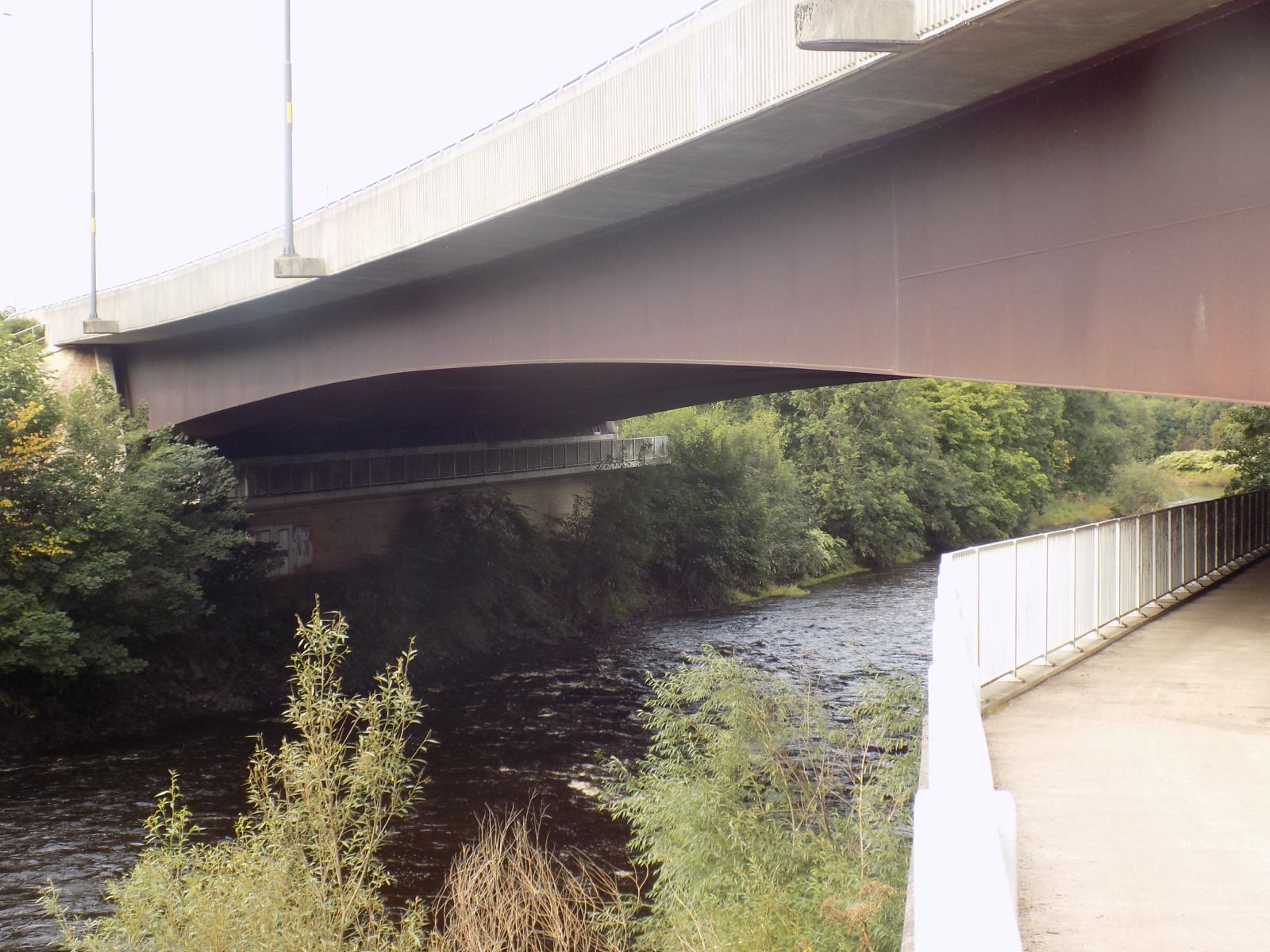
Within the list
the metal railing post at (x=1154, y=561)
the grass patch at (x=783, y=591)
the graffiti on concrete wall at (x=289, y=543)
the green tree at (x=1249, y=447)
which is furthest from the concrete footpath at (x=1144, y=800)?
the grass patch at (x=783, y=591)

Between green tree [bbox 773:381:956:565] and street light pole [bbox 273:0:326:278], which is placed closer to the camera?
street light pole [bbox 273:0:326:278]

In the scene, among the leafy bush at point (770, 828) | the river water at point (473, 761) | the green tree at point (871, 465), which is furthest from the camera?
the green tree at point (871, 465)

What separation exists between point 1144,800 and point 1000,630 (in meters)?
2.70

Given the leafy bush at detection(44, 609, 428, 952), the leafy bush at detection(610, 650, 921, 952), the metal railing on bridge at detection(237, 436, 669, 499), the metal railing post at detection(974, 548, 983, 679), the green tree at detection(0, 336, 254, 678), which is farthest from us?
the metal railing on bridge at detection(237, 436, 669, 499)

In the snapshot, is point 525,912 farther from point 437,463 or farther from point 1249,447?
A: point 437,463

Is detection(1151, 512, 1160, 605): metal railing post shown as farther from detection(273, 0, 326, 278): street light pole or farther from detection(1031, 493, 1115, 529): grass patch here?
detection(1031, 493, 1115, 529): grass patch

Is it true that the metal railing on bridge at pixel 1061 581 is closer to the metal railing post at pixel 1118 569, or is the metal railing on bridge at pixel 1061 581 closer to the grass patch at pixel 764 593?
the metal railing post at pixel 1118 569

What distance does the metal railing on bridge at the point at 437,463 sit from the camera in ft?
105

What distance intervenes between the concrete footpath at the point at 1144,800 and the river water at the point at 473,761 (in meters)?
7.29

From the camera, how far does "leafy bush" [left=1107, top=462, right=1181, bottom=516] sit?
195 ft

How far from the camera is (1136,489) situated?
5956cm

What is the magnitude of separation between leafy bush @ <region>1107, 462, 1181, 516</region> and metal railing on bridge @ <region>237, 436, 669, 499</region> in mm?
29302

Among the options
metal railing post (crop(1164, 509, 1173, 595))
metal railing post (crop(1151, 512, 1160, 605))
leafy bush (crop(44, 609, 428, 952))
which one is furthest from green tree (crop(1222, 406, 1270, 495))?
leafy bush (crop(44, 609, 428, 952))

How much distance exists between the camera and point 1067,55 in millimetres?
8008
